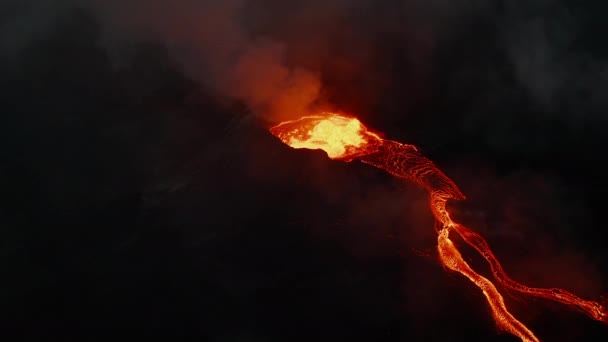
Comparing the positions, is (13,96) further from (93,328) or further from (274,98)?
(93,328)

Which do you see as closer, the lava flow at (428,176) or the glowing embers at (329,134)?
the lava flow at (428,176)

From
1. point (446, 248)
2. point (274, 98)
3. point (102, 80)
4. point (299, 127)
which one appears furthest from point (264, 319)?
point (102, 80)

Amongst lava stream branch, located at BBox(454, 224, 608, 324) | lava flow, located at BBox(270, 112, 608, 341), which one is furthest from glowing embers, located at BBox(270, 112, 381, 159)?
lava stream branch, located at BBox(454, 224, 608, 324)

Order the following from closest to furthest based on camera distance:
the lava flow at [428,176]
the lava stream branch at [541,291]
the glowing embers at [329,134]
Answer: the lava stream branch at [541,291], the lava flow at [428,176], the glowing embers at [329,134]

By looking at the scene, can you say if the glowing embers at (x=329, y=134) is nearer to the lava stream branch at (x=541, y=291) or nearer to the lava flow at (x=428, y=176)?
the lava flow at (x=428, y=176)

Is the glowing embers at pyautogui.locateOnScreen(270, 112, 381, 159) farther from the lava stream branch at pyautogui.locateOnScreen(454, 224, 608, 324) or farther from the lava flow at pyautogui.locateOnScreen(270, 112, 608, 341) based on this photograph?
the lava stream branch at pyautogui.locateOnScreen(454, 224, 608, 324)

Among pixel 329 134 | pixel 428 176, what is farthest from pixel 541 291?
pixel 329 134

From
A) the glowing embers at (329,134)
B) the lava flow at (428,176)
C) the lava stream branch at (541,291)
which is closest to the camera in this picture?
the lava stream branch at (541,291)

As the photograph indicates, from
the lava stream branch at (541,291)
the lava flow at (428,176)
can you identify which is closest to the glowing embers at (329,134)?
the lava flow at (428,176)

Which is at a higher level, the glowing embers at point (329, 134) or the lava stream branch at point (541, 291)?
the glowing embers at point (329, 134)
